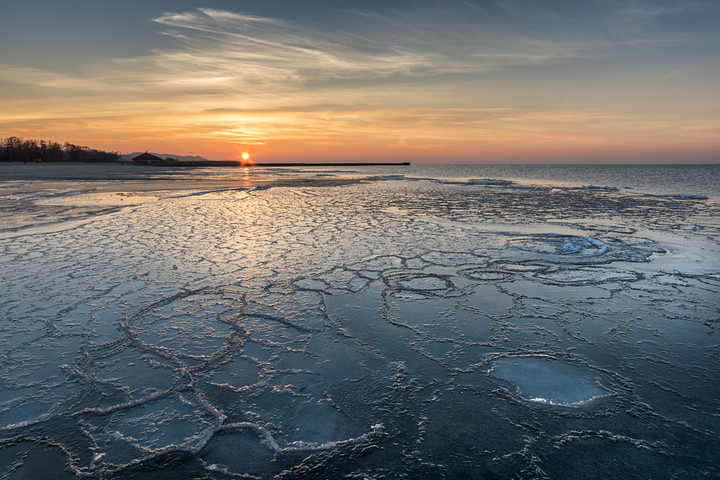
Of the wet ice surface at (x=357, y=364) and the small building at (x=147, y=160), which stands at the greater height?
the small building at (x=147, y=160)

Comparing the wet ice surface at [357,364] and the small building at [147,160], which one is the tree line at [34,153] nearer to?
the small building at [147,160]

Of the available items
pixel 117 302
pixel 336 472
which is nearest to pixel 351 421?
pixel 336 472

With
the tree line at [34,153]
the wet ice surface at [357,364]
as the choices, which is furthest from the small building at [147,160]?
the wet ice surface at [357,364]

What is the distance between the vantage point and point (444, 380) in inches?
119

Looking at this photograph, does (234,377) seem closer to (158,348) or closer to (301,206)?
(158,348)

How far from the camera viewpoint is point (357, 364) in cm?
326

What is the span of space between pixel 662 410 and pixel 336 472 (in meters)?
2.28

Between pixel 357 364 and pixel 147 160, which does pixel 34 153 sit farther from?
pixel 357 364

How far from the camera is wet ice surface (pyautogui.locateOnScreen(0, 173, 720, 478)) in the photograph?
228cm

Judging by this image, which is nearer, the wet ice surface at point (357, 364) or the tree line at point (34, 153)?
the wet ice surface at point (357, 364)

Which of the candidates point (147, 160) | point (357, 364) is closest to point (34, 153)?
point (147, 160)

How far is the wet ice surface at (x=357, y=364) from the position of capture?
7.47 feet

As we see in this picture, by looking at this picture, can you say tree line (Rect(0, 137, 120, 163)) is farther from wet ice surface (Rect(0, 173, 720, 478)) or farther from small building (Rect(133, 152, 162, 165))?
wet ice surface (Rect(0, 173, 720, 478))

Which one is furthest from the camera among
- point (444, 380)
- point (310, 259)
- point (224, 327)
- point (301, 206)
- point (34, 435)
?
point (301, 206)
